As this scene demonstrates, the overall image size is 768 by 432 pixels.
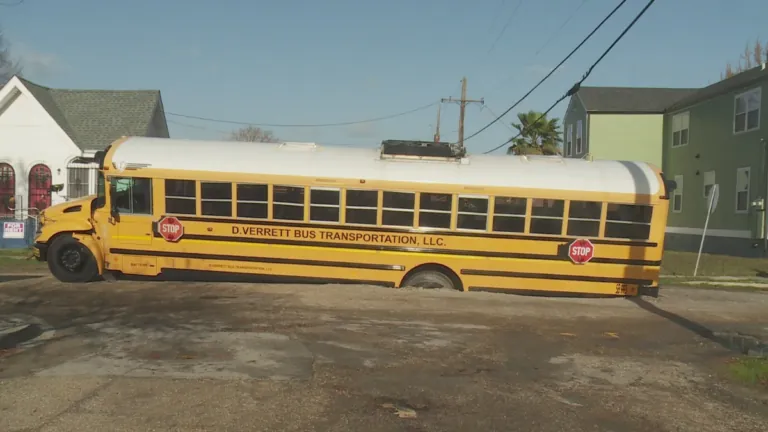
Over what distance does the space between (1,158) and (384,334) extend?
21.4 meters

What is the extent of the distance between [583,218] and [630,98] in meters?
24.0

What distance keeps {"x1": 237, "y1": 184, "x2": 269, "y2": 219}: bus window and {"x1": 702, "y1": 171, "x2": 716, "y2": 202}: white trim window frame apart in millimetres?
21276

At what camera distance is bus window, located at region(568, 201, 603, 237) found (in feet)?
36.5

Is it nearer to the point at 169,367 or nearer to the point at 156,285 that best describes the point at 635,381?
the point at 169,367

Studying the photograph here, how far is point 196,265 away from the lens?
11.4m

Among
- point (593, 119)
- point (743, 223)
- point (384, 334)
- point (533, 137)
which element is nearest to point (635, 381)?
point (384, 334)

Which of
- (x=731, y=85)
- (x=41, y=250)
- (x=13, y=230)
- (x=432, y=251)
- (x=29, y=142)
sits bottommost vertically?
(x=13, y=230)

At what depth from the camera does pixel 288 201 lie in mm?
11156

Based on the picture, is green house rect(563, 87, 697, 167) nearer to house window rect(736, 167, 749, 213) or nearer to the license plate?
house window rect(736, 167, 749, 213)

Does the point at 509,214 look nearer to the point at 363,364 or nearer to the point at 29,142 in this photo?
the point at 363,364

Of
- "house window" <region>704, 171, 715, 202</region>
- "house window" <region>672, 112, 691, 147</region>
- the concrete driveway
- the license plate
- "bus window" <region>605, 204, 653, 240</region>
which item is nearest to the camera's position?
the concrete driveway

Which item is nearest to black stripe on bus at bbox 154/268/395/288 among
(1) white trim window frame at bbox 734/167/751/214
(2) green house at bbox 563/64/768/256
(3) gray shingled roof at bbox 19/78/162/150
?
(3) gray shingled roof at bbox 19/78/162/150

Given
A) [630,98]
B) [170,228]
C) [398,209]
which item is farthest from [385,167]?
[630,98]

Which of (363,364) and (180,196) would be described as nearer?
(363,364)
